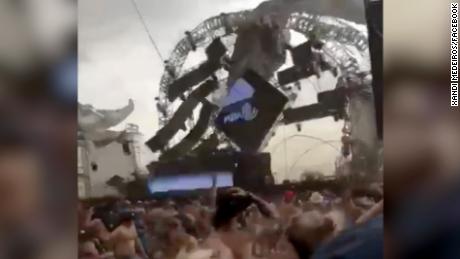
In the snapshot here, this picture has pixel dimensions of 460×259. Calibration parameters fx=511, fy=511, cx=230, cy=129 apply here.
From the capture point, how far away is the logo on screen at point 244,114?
87cm

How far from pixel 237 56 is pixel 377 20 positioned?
0.24 metres

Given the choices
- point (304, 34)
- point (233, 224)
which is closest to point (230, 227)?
point (233, 224)

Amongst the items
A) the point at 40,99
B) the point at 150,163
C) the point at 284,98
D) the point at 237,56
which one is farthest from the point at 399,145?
the point at 40,99

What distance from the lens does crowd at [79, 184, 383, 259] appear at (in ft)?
2.82

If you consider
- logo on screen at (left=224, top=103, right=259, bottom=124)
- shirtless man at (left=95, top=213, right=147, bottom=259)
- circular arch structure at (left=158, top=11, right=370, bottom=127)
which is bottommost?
shirtless man at (left=95, top=213, right=147, bottom=259)

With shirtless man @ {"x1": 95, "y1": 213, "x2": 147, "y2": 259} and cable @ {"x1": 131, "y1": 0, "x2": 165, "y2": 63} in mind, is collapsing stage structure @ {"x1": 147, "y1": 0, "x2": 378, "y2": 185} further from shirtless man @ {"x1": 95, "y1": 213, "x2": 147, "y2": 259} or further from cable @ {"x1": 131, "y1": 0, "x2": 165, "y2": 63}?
shirtless man @ {"x1": 95, "y1": 213, "x2": 147, "y2": 259}

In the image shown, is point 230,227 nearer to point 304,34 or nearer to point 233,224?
point 233,224

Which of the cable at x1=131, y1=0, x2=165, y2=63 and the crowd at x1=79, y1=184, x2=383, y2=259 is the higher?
the cable at x1=131, y1=0, x2=165, y2=63

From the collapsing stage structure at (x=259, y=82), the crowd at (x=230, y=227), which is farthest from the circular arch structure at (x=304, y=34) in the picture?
the crowd at (x=230, y=227)

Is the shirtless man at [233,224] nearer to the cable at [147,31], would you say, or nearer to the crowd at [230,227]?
the crowd at [230,227]

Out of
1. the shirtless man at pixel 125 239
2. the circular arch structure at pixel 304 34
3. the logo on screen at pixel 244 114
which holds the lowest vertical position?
the shirtless man at pixel 125 239

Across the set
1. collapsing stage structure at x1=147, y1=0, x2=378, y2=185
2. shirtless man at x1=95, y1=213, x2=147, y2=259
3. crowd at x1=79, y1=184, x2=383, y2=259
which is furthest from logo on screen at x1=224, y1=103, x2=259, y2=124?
shirtless man at x1=95, y1=213, x2=147, y2=259

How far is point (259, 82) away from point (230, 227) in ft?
0.83

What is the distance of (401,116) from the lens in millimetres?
846
